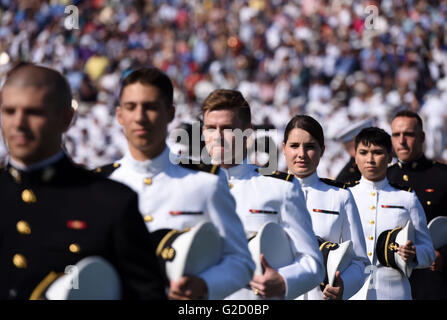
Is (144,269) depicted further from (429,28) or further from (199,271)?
(429,28)

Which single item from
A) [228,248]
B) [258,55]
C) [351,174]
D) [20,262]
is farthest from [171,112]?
[258,55]

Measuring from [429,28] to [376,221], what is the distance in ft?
52.4

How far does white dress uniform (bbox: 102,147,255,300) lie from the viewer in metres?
4.29

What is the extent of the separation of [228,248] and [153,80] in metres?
0.86

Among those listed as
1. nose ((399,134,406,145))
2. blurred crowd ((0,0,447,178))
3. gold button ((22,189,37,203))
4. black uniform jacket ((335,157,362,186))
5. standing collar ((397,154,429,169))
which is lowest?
gold button ((22,189,37,203))

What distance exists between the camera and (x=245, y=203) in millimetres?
5422

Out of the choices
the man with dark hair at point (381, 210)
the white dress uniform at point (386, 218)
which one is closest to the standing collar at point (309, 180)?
the man with dark hair at point (381, 210)

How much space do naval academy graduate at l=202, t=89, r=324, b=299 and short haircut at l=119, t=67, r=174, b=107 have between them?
101 cm

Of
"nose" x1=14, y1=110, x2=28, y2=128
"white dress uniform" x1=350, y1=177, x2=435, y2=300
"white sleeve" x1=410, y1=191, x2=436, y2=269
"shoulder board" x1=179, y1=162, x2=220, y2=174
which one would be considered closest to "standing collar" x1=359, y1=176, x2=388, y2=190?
"white dress uniform" x1=350, y1=177, x2=435, y2=300

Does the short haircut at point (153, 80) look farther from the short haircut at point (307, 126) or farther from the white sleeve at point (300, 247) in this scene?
the short haircut at point (307, 126)

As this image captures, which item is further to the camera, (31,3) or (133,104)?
(31,3)

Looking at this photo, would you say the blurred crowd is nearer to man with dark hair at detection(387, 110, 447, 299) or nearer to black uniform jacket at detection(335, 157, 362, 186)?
black uniform jacket at detection(335, 157, 362, 186)

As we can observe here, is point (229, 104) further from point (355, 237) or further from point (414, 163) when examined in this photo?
point (414, 163)
